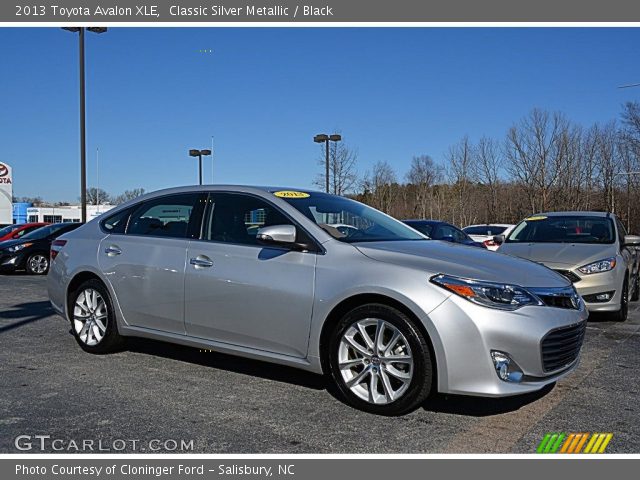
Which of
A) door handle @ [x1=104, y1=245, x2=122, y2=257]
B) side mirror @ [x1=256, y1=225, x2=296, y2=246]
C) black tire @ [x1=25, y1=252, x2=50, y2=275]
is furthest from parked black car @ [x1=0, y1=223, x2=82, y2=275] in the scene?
side mirror @ [x1=256, y1=225, x2=296, y2=246]

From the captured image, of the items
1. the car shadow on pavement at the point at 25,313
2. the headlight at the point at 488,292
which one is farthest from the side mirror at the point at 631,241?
the car shadow on pavement at the point at 25,313

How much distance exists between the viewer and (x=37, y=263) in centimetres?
1541

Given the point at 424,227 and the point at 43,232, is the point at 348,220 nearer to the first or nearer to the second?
the point at 424,227

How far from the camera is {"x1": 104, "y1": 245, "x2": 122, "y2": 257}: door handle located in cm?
566

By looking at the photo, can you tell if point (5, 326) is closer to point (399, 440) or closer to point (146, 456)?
point (146, 456)

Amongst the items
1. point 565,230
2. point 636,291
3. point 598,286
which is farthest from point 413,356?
point 636,291

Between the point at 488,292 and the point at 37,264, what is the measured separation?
14050 mm

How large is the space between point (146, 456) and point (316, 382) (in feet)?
5.83

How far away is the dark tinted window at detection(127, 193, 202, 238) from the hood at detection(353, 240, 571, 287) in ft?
5.47

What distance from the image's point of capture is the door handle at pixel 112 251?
223 inches

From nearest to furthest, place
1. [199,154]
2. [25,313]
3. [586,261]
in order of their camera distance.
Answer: [586,261] < [25,313] < [199,154]

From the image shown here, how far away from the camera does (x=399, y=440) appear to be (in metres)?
3.65

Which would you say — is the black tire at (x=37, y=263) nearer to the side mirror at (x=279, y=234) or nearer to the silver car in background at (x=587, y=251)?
the silver car in background at (x=587, y=251)
